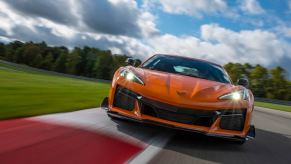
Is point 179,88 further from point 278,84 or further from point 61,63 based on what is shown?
point 61,63

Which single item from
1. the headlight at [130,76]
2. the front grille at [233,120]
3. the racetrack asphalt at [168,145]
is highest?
the headlight at [130,76]

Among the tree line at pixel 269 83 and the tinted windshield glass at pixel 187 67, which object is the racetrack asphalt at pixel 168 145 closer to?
the tinted windshield glass at pixel 187 67

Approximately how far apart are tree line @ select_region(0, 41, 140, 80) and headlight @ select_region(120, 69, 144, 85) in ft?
368

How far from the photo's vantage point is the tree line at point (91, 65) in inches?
3871

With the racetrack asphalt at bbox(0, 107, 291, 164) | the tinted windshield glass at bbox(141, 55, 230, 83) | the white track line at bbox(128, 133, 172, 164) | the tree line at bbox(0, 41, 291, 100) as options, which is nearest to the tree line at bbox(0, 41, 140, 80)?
the tree line at bbox(0, 41, 291, 100)

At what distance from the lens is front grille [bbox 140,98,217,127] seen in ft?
17.1

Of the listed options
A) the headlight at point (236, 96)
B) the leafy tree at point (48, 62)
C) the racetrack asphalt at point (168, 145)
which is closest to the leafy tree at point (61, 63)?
the leafy tree at point (48, 62)

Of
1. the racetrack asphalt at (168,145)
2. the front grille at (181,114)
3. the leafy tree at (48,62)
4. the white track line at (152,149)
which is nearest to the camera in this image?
the white track line at (152,149)

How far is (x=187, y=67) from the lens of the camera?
702cm

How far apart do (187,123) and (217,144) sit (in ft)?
2.89

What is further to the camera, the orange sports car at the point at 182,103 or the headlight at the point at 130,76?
the headlight at the point at 130,76

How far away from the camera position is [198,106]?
523cm

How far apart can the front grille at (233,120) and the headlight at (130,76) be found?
1174mm

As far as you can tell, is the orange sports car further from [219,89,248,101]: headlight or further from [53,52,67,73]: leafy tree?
[53,52,67,73]: leafy tree
